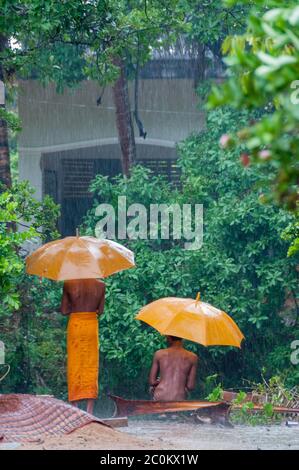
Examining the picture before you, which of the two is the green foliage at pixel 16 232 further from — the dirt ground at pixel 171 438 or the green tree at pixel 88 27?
the dirt ground at pixel 171 438

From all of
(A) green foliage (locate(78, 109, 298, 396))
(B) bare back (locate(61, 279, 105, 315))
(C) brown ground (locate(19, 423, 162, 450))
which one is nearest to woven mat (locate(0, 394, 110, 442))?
(C) brown ground (locate(19, 423, 162, 450))

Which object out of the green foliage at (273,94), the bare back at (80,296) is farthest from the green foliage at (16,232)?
the green foliage at (273,94)

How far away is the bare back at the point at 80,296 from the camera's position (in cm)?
1010

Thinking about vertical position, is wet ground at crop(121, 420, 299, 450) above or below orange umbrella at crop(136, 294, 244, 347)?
below

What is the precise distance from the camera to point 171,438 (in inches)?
345

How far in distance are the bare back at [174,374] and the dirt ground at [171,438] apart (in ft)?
1.02

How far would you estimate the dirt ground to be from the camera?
24.0ft

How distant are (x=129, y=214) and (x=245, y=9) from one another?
3.02m

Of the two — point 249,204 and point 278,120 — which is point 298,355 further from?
point 278,120

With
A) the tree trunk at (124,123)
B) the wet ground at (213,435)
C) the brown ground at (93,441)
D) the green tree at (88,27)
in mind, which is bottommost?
the wet ground at (213,435)

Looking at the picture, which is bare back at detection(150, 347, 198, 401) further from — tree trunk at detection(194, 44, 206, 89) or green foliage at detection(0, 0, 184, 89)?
tree trunk at detection(194, 44, 206, 89)

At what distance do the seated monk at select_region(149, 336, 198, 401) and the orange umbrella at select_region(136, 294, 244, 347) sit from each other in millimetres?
274

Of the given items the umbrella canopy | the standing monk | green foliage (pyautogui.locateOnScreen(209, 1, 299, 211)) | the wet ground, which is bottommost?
the wet ground

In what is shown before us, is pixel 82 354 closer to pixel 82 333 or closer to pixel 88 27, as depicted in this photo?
pixel 82 333
